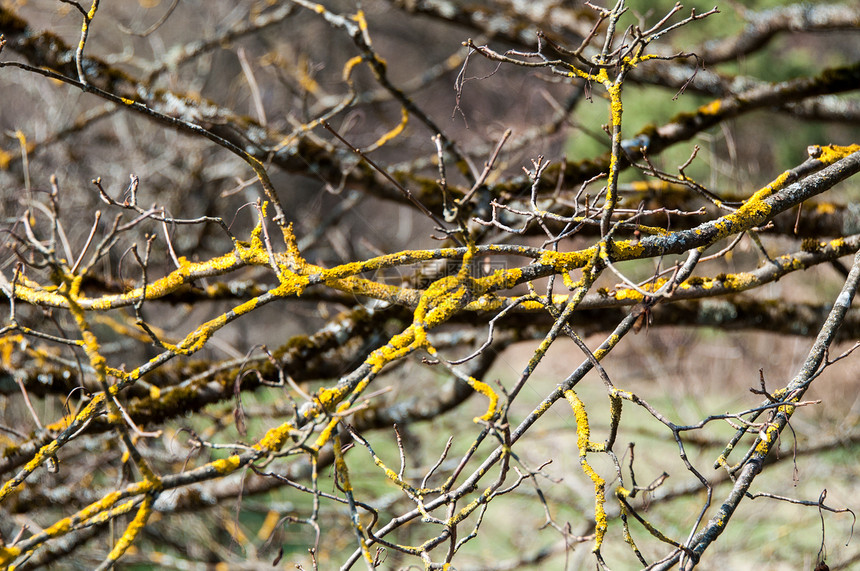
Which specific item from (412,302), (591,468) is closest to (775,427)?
(591,468)

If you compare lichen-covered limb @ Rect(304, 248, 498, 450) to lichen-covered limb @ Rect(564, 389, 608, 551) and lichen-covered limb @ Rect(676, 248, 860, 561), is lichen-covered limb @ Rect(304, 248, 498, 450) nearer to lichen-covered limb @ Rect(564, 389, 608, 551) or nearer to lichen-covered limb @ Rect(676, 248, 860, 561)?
lichen-covered limb @ Rect(564, 389, 608, 551)

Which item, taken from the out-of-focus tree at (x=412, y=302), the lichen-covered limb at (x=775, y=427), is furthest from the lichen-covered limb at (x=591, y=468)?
the lichen-covered limb at (x=775, y=427)

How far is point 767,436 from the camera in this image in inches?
60.0

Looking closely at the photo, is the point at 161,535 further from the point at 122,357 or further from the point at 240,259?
the point at 240,259

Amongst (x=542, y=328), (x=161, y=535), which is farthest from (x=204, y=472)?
(x=161, y=535)

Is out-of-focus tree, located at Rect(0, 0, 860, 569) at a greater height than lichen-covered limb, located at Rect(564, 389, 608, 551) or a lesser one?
greater

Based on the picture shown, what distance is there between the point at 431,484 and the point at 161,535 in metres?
2.29

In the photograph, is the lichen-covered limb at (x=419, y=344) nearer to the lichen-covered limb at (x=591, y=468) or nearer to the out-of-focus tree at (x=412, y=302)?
the out-of-focus tree at (x=412, y=302)

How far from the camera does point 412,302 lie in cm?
200

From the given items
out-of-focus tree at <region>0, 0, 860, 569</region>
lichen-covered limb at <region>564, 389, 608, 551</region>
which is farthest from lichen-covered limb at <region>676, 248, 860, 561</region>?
lichen-covered limb at <region>564, 389, 608, 551</region>

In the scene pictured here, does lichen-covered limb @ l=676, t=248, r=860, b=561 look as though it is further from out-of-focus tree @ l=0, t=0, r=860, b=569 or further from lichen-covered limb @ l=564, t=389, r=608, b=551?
lichen-covered limb @ l=564, t=389, r=608, b=551

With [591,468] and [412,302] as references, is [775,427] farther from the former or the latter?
[412,302]

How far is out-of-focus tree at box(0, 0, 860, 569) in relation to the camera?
1528 mm

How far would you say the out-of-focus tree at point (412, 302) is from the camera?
5.01ft
